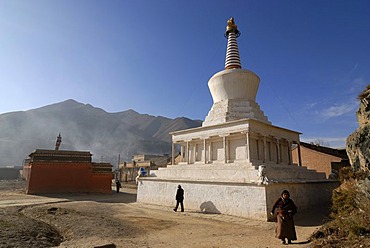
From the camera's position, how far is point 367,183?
6770mm

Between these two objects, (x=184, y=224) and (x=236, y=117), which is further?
(x=236, y=117)

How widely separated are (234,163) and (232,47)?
9.71 m

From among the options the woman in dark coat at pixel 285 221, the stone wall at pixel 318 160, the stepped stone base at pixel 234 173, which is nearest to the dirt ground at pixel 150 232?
the woman in dark coat at pixel 285 221

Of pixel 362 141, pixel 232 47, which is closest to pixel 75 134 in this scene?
pixel 232 47

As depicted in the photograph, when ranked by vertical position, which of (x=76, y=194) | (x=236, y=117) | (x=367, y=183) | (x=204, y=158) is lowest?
(x=76, y=194)

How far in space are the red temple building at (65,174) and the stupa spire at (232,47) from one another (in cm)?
1531

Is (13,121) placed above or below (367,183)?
above

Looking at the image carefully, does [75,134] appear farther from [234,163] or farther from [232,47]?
[234,163]

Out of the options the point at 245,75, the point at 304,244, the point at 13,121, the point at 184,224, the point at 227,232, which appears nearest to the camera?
the point at 304,244

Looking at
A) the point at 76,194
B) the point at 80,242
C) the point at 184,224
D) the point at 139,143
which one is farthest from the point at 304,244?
the point at 139,143

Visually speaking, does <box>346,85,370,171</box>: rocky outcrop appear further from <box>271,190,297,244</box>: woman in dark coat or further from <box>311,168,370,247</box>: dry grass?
<box>271,190,297,244</box>: woman in dark coat

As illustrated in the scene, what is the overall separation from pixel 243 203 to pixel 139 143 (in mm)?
121008

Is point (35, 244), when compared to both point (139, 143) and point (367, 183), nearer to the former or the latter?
point (367, 183)

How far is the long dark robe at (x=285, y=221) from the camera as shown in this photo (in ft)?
20.4
